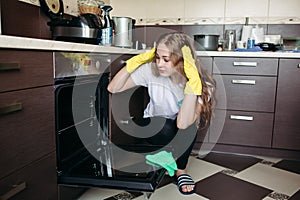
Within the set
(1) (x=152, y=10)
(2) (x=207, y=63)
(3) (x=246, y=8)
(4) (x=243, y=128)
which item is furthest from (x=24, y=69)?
(3) (x=246, y=8)

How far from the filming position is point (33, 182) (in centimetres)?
110

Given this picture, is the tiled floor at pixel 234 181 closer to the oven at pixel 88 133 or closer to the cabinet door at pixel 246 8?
the oven at pixel 88 133

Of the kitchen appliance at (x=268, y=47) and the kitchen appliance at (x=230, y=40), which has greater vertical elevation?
the kitchen appliance at (x=230, y=40)

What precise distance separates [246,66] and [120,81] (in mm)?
1007

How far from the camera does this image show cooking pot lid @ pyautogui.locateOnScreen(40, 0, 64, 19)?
171 centimetres

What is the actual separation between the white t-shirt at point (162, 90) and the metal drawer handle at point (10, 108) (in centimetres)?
80

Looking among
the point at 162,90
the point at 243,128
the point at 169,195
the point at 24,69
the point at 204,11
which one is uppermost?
the point at 204,11

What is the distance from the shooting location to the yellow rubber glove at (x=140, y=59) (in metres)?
1.58

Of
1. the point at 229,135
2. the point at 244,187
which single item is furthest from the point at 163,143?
the point at 229,135

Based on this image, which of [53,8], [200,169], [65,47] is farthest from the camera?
[200,169]

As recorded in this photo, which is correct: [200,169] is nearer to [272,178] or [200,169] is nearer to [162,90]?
[272,178]

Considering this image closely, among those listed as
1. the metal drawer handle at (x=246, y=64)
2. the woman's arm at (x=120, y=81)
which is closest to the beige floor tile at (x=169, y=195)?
the woman's arm at (x=120, y=81)

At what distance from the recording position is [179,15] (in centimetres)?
269

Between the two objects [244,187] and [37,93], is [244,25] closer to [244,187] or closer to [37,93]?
[244,187]
